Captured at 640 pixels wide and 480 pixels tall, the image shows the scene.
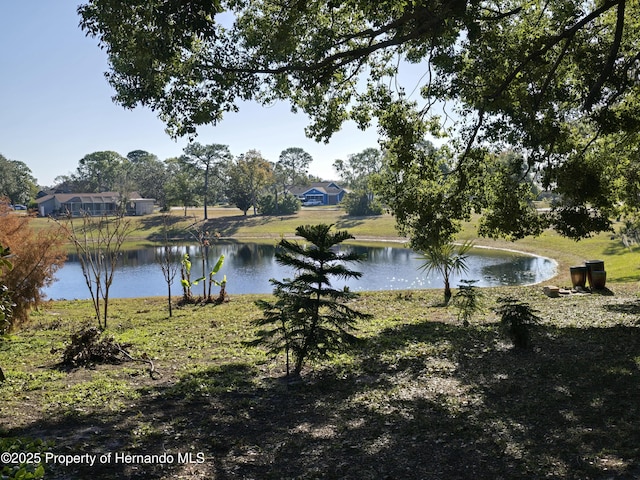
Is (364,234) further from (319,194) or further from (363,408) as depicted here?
(363,408)

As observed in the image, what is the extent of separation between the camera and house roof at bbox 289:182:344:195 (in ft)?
350

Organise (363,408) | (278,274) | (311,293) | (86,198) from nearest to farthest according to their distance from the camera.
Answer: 1. (363,408)
2. (311,293)
3. (278,274)
4. (86,198)

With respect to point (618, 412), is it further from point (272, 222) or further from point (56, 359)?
point (272, 222)

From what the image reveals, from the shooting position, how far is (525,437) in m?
5.49

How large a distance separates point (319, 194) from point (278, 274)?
7370 centimetres

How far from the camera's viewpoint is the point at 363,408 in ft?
21.7

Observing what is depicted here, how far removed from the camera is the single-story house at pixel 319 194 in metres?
105

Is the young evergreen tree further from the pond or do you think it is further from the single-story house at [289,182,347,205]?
the single-story house at [289,182,347,205]

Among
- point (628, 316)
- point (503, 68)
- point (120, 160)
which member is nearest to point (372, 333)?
point (628, 316)

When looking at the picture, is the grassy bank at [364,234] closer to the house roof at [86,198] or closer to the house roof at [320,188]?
the house roof at [86,198]

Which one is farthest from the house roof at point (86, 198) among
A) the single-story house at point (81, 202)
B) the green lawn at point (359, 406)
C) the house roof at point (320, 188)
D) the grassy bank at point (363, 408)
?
the grassy bank at point (363, 408)

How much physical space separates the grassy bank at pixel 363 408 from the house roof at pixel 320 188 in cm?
9612

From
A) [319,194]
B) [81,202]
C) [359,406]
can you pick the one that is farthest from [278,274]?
[319,194]

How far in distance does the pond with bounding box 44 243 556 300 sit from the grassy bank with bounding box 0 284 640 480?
14.0 m
